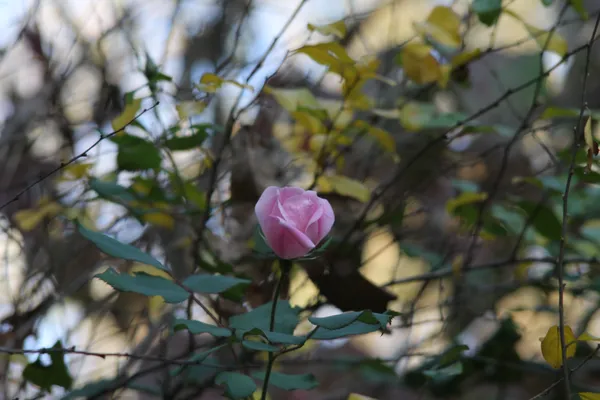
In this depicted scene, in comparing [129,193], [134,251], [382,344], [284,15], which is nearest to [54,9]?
[284,15]

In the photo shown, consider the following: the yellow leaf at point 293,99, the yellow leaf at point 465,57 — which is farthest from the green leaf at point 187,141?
the yellow leaf at point 465,57

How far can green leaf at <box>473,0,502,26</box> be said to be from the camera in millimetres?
904

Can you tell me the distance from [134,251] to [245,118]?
0.68 m

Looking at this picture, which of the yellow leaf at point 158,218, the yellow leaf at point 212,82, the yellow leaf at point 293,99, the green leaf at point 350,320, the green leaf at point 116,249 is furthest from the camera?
the yellow leaf at point 158,218

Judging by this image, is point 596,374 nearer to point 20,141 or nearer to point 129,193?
point 129,193

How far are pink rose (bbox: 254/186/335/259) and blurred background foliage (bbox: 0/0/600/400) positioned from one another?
15 centimetres

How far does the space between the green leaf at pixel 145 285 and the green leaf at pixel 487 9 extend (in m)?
0.59

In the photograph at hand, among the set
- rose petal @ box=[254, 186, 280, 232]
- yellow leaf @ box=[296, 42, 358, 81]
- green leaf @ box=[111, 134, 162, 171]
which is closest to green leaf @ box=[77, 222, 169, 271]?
rose petal @ box=[254, 186, 280, 232]

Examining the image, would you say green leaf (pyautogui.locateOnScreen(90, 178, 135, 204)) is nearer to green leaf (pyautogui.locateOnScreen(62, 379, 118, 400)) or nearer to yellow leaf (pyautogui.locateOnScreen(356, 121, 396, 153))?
green leaf (pyautogui.locateOnScreen(62, 379, 118, 400))

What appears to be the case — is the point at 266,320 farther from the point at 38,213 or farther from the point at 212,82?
the point at 38,213

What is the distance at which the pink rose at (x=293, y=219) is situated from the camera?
622 millimetres

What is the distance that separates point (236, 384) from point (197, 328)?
0.07 m

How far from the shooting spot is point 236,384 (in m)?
0.62

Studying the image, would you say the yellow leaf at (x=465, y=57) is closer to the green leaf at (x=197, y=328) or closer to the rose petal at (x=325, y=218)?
the rose petal at (x=325, y=218)
